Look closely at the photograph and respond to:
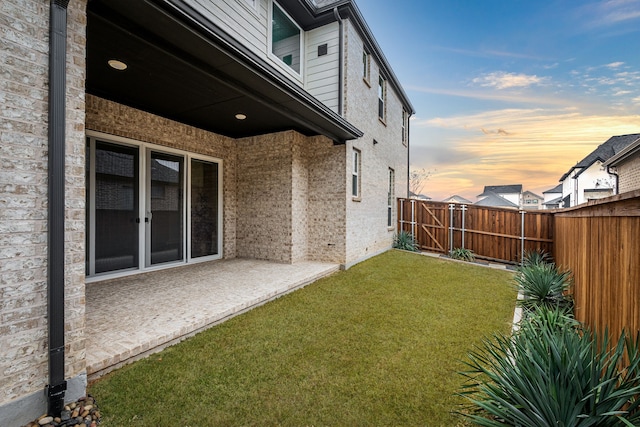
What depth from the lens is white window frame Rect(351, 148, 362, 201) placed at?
7.60m

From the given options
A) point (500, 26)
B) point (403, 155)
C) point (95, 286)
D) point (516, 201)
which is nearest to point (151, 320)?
point (95, 286)

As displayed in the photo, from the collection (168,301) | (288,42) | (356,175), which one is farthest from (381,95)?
(168,301)

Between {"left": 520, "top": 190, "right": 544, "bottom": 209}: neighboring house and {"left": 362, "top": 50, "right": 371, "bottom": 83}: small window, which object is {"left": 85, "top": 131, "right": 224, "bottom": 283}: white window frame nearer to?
{"left": 362, "top": 50, "right": 371, "bottom": 83}: small window

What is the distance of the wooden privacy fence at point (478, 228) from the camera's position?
325 inches

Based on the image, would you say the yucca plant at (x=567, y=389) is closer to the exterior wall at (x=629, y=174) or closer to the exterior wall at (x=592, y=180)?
the exterior wall at (x=629, y=174)

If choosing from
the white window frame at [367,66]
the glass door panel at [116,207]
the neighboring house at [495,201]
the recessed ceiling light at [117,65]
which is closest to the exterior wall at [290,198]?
the glass door panel at [116,207]

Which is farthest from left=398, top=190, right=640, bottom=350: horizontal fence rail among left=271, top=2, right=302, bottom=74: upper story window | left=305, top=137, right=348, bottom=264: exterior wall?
left=271, top=2, right=302, bottom=74: upper story window

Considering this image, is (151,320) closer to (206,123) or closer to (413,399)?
(413,399)

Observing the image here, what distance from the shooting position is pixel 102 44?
10.7 feet

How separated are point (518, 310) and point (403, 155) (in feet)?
30.4

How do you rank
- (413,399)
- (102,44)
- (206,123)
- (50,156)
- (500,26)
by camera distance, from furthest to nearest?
1. (500,26)
2. (206,123)
3. (102,44)
4. (413,399)
5. (50,156)

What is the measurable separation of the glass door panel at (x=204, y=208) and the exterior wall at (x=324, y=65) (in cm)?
342

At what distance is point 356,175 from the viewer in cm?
782

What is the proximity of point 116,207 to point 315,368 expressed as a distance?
4.84 meters
